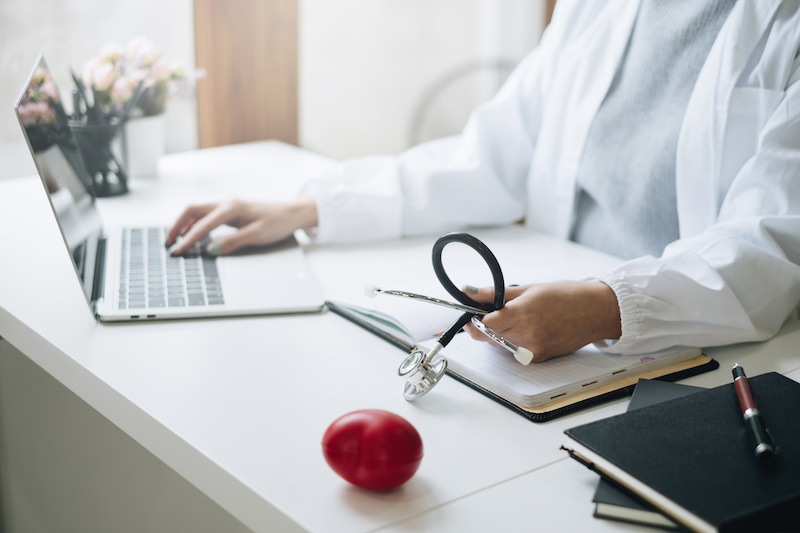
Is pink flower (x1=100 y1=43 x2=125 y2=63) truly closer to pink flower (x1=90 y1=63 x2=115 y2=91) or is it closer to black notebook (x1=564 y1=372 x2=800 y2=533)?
pink flower (x1=90 y1=63 x2=115 y2=91)

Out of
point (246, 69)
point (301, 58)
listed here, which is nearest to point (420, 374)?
point (246, 69)

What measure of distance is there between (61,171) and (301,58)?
2.05 metres

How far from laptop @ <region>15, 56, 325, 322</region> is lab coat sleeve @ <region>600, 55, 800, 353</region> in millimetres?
372

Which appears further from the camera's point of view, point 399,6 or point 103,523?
point 399,6

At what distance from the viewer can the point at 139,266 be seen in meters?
1.02

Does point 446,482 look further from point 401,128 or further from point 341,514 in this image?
point 401,128

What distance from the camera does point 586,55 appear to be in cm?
127

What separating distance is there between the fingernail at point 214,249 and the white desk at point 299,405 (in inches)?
5.0

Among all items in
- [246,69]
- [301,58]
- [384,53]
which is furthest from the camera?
[384,53]

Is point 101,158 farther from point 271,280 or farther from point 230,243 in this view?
point 271,280

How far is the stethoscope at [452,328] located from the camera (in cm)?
70

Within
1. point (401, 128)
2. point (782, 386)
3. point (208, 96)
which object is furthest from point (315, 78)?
point (782, 386)

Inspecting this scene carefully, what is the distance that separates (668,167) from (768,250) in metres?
0.28

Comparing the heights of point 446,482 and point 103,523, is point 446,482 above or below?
above
